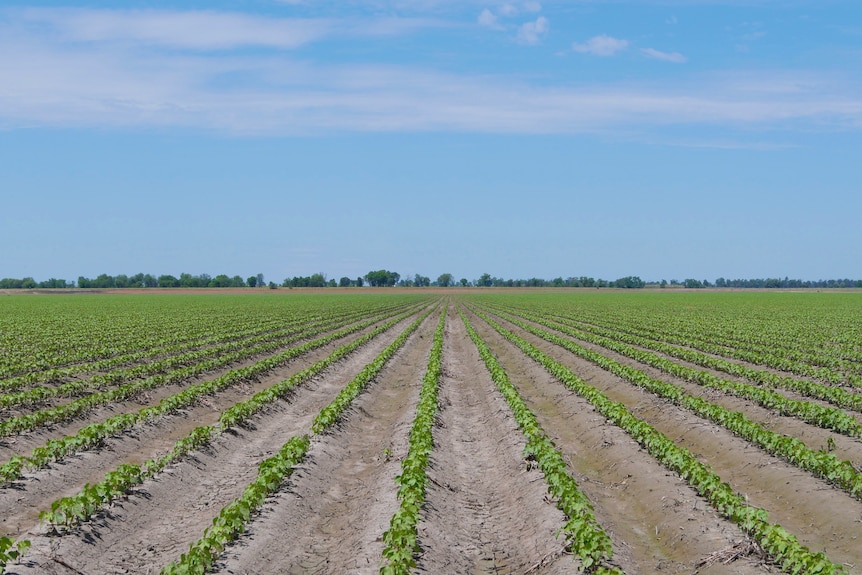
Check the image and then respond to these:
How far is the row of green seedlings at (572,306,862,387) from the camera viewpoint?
1980cm

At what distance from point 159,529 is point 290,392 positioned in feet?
32.2

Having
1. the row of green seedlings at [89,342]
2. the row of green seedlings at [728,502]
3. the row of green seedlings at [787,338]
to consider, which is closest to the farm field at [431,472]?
the row of green seedlings at [728,502]

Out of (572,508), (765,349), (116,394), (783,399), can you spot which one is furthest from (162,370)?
(765,349)

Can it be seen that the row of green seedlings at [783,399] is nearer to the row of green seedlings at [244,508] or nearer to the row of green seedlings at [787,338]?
the row of green seedlings at [787,338]

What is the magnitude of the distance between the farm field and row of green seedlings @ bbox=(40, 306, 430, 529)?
0.03m

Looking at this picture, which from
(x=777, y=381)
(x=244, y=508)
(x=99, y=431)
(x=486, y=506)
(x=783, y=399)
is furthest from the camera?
(x=777, y=381)

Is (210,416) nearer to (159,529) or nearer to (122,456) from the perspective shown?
(122,456)

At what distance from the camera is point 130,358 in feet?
77.4

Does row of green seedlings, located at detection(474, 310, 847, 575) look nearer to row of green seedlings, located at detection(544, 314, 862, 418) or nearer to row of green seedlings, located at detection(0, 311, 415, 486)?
row of green seedlings, located at detection(544, 314, 862, 418)

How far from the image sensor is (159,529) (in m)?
8.75

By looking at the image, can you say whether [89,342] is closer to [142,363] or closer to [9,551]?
[142,363]

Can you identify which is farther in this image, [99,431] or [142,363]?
[142,363]

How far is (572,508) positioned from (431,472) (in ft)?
9.96

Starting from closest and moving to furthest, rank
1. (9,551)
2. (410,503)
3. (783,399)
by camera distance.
Result: (9,551)
(410,503)
(783,399)
